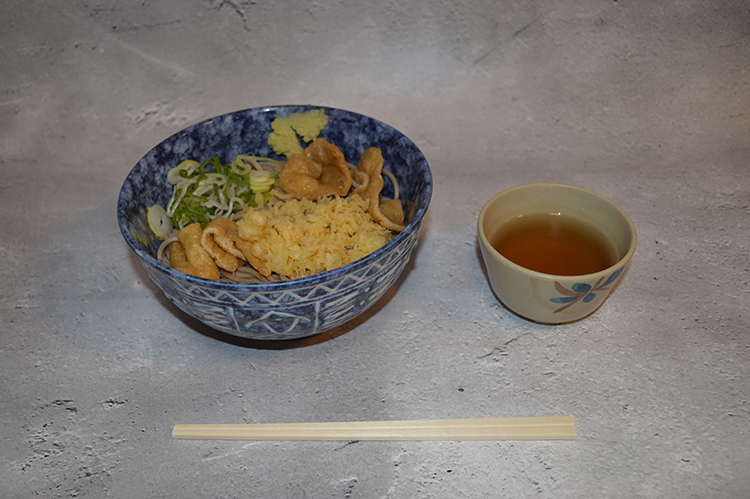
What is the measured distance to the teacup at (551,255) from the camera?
78.7 inches

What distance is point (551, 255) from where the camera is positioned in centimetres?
228

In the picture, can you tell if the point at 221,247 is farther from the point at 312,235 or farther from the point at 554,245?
the point at 554,245

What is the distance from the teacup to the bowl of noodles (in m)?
0.37

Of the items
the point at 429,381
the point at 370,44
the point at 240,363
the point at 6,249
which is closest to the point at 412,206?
the point at 429,381

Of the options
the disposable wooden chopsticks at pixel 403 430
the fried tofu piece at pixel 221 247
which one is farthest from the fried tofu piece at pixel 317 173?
the disposable wooden chopsticks at pixel 403 430

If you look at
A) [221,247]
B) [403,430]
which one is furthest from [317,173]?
[403,430]

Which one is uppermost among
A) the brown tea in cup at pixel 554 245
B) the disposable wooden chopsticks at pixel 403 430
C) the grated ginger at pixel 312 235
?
the grated ginger at pixel 312 235

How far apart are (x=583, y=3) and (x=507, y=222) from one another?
2019 mm

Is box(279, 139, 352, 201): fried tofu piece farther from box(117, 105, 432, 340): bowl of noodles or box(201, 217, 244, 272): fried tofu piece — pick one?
box(201, 217, 244, 272): fried tofu piece

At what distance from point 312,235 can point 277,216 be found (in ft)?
0.79

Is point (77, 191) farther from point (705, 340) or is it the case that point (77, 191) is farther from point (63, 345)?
point (705, 340)

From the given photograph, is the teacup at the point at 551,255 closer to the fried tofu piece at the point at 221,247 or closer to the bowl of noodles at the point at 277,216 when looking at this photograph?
the bowl of noodles at the point at 277,216

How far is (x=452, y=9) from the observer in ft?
12.0

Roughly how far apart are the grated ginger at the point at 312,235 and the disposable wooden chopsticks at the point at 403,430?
538 millimetres
